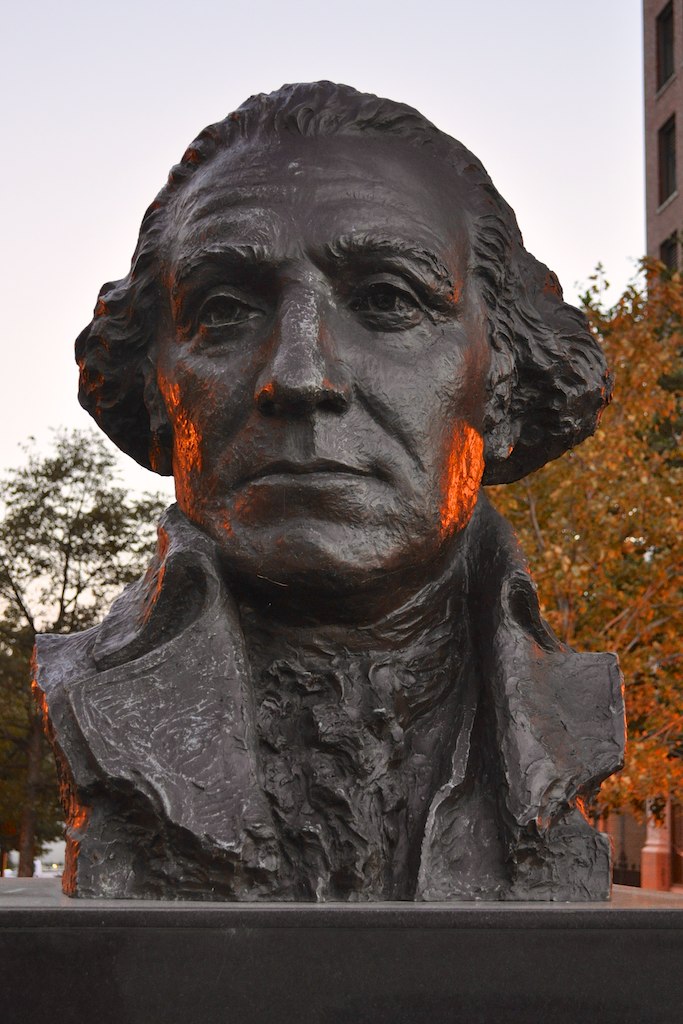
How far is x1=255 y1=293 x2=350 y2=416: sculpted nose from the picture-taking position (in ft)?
11.7

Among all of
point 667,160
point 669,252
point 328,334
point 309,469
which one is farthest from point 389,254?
point 667,160

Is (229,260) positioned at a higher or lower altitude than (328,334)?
higher

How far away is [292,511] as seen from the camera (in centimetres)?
364

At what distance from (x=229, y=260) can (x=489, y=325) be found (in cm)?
83

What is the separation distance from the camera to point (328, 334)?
3.69m

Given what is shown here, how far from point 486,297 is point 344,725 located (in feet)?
4.35

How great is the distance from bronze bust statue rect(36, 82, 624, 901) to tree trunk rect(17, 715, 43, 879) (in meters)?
16.3

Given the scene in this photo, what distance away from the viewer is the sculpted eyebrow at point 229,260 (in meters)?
3.75

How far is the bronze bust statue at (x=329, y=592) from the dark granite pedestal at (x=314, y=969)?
494 mm

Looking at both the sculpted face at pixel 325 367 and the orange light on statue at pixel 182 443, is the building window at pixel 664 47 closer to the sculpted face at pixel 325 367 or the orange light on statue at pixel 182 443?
the sculpted face at pixel 325 367

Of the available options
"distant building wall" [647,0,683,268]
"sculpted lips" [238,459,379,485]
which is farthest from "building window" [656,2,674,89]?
"sculpted lips" [238,459,379,485]

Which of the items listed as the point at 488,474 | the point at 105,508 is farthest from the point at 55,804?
the point at 488,474

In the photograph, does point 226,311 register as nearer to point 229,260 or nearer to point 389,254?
point 229,260

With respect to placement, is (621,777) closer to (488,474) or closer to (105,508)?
(488,474)
